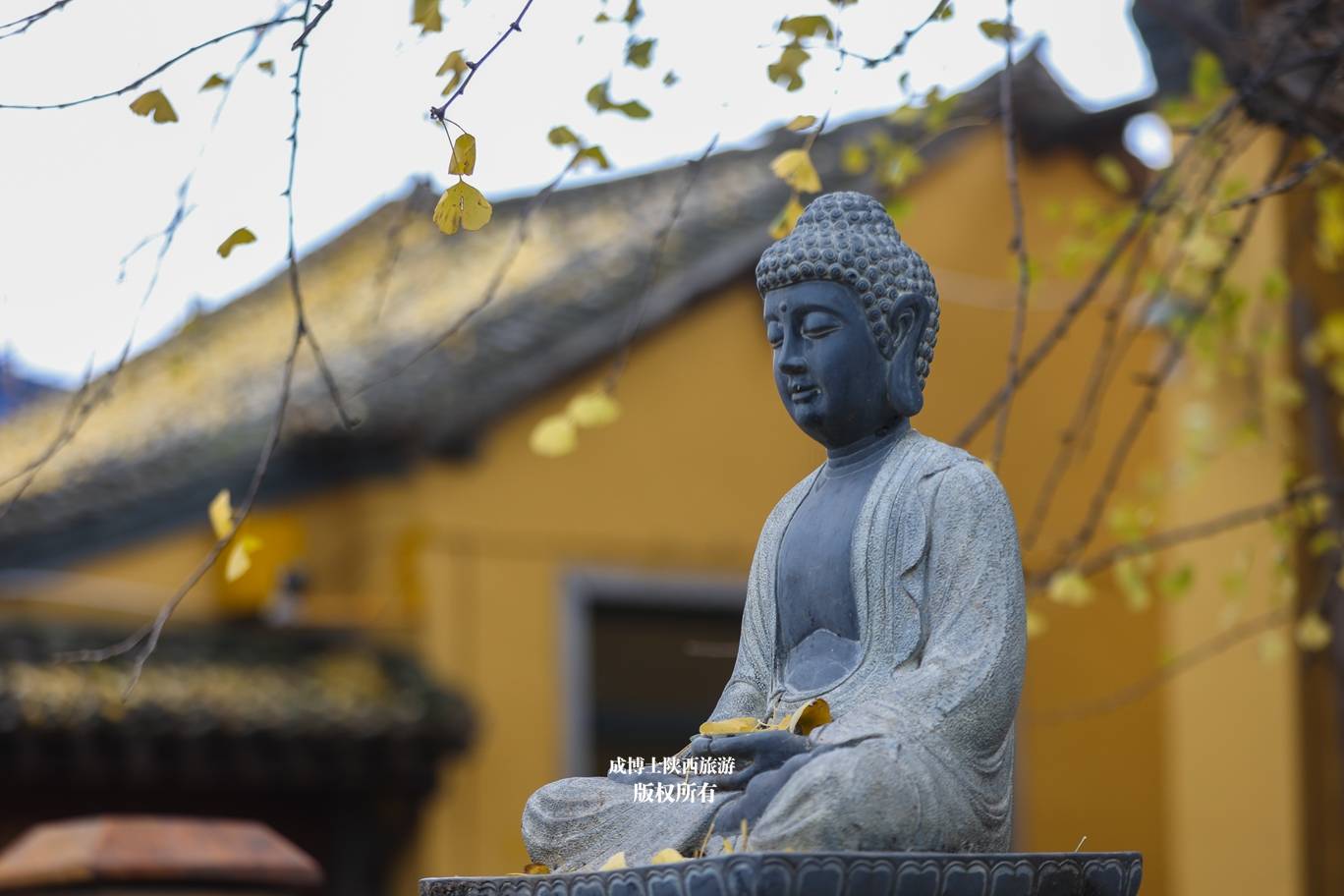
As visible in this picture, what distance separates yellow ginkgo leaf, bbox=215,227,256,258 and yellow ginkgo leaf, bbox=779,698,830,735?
80.2 inches

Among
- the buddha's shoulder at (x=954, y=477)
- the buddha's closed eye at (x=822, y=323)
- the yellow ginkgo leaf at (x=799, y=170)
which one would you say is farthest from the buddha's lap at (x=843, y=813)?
the yellow ginkgo leaf at (x=799, y=170)

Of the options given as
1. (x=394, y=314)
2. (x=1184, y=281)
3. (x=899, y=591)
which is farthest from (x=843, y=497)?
(x=394, y=314)

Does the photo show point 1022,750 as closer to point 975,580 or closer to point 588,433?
point 588,433

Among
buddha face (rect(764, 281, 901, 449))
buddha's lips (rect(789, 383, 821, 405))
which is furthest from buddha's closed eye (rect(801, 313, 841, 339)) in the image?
buddha's lips (rect(789, 383, 821, 405))

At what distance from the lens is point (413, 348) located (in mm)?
13547

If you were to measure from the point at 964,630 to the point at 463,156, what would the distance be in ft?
5.41

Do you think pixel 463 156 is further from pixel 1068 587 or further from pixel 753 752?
pixel 1068 587

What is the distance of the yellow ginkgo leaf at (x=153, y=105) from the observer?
17.9 feet

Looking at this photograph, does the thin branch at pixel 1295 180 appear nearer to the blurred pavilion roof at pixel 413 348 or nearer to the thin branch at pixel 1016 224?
the thin branch at pixel 1016 224

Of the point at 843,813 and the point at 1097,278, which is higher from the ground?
the point at 1097,278

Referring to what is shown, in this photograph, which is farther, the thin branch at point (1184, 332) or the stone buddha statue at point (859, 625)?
the thin branch at point (1184, 332)

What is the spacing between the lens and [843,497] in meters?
4.86

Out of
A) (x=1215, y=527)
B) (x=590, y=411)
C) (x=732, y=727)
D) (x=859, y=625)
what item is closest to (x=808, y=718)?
(x=732, y=727)

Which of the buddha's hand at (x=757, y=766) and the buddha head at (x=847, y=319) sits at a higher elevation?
the buddha head at (x=847, y=319)
